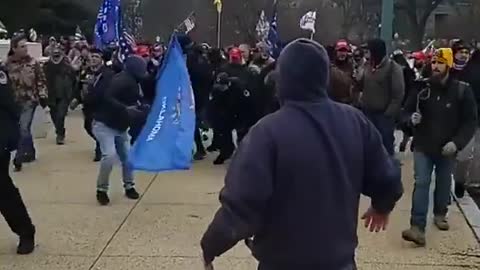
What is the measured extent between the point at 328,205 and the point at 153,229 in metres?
4.53

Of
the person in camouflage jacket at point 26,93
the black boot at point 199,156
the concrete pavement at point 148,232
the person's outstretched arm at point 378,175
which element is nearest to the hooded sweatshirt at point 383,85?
the concrete pavement at point 148,232

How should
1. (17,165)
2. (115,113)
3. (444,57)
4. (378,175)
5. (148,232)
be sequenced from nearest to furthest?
(378,175), (444,57), (148,232), (115,113), (17,165)

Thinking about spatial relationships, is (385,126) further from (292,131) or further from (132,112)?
(292,131)

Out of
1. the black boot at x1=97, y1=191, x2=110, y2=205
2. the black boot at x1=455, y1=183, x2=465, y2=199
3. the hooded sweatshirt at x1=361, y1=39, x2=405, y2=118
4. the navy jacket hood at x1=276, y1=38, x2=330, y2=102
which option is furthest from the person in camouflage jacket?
the navy jacket hood at x1=276, y1=38, x2=330, y2=102

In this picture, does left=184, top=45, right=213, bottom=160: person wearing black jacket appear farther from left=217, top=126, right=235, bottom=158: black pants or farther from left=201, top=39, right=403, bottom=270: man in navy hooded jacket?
left=201, top=39, right=403, bottom=270: man in navy hooded jacket

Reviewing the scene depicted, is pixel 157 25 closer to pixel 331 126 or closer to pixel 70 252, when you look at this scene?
pixel 70 252

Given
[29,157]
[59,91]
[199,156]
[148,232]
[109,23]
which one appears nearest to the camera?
[148,232]

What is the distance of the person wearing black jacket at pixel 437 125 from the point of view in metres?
7.05

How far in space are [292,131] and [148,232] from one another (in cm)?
449

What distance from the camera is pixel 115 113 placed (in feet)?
28.1

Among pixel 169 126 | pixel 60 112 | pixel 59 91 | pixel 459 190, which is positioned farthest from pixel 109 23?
pixel 459 190

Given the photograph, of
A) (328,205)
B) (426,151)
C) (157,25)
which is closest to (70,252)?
(426,151)

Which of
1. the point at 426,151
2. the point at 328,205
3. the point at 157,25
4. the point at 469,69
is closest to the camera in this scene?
the point at 328,205

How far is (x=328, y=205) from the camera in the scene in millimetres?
3465
